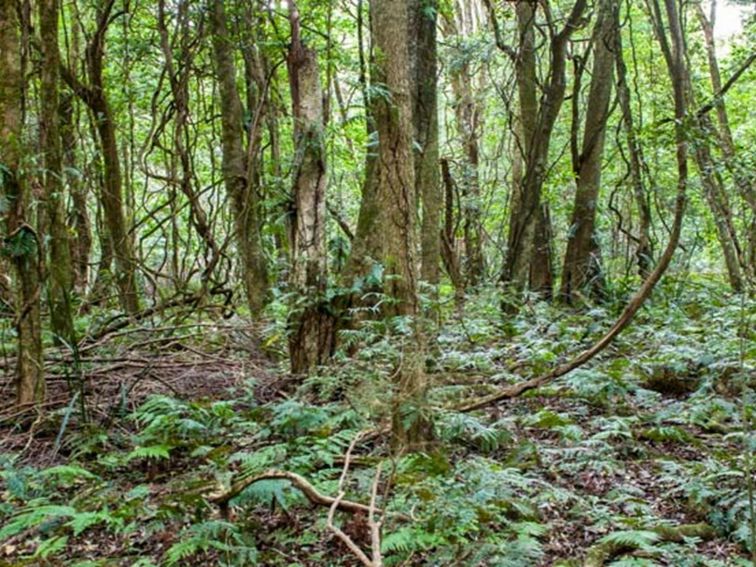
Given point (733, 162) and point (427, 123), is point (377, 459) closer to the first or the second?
point (427, 123)

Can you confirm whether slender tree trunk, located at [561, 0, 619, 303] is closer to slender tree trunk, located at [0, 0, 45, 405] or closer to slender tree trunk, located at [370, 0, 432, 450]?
slender tree trunk, located at [370, 0, 432, 450]

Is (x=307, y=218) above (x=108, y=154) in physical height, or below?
below

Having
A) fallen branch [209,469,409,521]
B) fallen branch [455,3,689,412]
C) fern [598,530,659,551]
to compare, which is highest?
fallen branch [455,3,689,412]

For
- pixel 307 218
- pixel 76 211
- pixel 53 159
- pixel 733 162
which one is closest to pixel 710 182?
pixel 733 162

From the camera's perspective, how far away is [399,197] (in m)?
4.10

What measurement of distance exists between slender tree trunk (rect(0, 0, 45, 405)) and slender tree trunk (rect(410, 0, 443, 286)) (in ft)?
11.0

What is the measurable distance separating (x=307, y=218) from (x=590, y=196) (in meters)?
5.28

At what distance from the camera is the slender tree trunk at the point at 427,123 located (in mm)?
6613

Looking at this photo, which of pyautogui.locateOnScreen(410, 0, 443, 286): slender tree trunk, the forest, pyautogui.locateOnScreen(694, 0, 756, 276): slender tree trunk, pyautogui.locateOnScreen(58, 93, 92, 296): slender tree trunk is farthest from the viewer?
pyautogui.locateOnScreen(58, 93, 92, 296): slender tree trunk

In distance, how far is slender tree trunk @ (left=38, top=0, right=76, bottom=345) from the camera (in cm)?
481

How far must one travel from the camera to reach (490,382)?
5898 mm

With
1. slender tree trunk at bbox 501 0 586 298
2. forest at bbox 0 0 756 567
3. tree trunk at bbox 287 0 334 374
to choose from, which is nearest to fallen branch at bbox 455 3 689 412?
forest at bbox 0 0 756 567

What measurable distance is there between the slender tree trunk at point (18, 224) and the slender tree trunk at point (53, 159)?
18 centimetres

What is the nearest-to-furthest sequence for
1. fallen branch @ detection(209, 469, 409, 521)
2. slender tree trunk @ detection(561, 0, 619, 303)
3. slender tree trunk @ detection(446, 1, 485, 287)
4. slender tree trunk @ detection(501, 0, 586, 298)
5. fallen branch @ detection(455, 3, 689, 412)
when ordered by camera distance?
fallen branch @ detection(209, 469, 409, 521), fallen branch @ detection(455, 3, 689, 412), slender tree trunk @ detection(501, 0, 586, 298), slender tree trunk @ detection(561, 0, 619, 303), slender tree trunk @ detection(446, 1, 485, 287)
